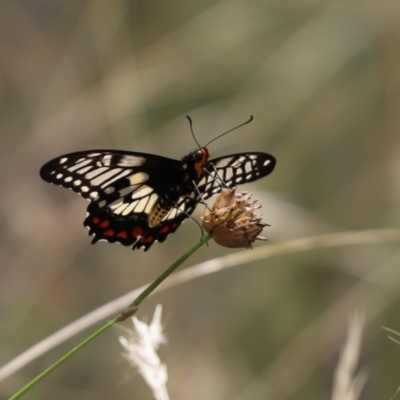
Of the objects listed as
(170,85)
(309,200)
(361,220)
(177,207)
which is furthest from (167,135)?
(177,207)

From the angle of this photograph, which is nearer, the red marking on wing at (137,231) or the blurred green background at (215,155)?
the red marking on wing at (137,231)

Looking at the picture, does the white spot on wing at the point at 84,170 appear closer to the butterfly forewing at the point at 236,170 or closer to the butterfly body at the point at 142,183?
the butterfly body at the point at 142,183

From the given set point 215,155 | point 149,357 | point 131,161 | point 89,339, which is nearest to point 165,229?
point 131,161

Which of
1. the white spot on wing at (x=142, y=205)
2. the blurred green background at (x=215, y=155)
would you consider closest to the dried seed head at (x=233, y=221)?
the white spot on wing at (x=142, y=205)

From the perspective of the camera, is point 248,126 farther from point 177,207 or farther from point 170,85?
point 177,207

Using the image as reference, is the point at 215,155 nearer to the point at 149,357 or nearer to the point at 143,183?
the point at 143,183

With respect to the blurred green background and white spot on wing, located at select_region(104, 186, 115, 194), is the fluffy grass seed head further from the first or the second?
the blurred green background
